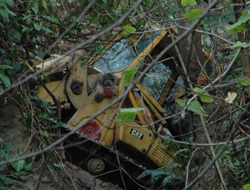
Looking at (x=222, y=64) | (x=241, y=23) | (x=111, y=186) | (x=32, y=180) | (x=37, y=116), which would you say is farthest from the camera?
(x=111, y=186)

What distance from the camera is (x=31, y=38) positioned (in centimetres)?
518

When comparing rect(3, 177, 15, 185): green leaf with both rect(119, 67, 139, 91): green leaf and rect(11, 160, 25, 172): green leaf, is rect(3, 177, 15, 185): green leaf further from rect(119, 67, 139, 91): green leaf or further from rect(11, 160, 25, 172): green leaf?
rect(119, 67, 139, 91): green leaf

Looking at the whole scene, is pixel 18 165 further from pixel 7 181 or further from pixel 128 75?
pixel 128 75

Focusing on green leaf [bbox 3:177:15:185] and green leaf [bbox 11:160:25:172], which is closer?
green leaf [bbox 3:177:15:185]

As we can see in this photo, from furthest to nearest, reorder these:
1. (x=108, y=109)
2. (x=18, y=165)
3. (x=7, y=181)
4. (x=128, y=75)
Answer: (x=108, y=109) → (x=18, y=165) → (x=7, y=181) → (x=128, y=75)

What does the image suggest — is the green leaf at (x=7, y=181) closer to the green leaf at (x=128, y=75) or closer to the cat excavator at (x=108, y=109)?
the green leaf at (x=128, y=75)

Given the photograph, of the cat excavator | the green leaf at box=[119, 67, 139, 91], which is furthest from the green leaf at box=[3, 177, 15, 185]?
the cat excavator

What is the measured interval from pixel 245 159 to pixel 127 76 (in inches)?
85.1

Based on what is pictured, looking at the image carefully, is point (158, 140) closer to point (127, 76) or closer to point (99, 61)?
point (99, 61)

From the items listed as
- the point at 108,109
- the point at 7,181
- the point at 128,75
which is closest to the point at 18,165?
the point at 7,181

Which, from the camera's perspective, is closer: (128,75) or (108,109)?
(128,75)

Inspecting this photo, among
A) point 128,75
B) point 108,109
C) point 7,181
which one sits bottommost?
point 108,109

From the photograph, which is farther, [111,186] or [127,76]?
[111,186]

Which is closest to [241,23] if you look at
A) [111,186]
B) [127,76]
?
[127,76]
